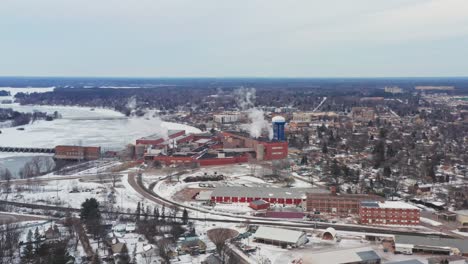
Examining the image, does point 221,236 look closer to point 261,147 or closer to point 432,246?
point 432,246

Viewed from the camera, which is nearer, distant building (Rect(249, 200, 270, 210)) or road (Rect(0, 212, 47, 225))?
road (Rect(0, 212, 47, 225))

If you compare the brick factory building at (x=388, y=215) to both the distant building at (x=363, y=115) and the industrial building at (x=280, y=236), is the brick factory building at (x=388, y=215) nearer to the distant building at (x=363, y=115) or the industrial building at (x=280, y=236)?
the industrial building at (x=280, y=236)

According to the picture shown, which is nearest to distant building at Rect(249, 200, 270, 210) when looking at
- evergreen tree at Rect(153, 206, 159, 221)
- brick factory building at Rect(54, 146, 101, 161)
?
evergreen tree at Rect(153, 206, 159, 221)

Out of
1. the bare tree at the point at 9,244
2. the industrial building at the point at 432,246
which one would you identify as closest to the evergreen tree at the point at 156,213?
the bare tree at the point at 9,244

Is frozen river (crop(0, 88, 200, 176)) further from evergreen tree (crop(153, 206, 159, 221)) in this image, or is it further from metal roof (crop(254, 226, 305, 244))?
metal roof (crop(254, 226, 305, 244))

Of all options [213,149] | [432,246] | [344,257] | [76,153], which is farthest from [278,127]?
[344,257]

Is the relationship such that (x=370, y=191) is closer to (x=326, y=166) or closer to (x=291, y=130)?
(x=326, y=166)
